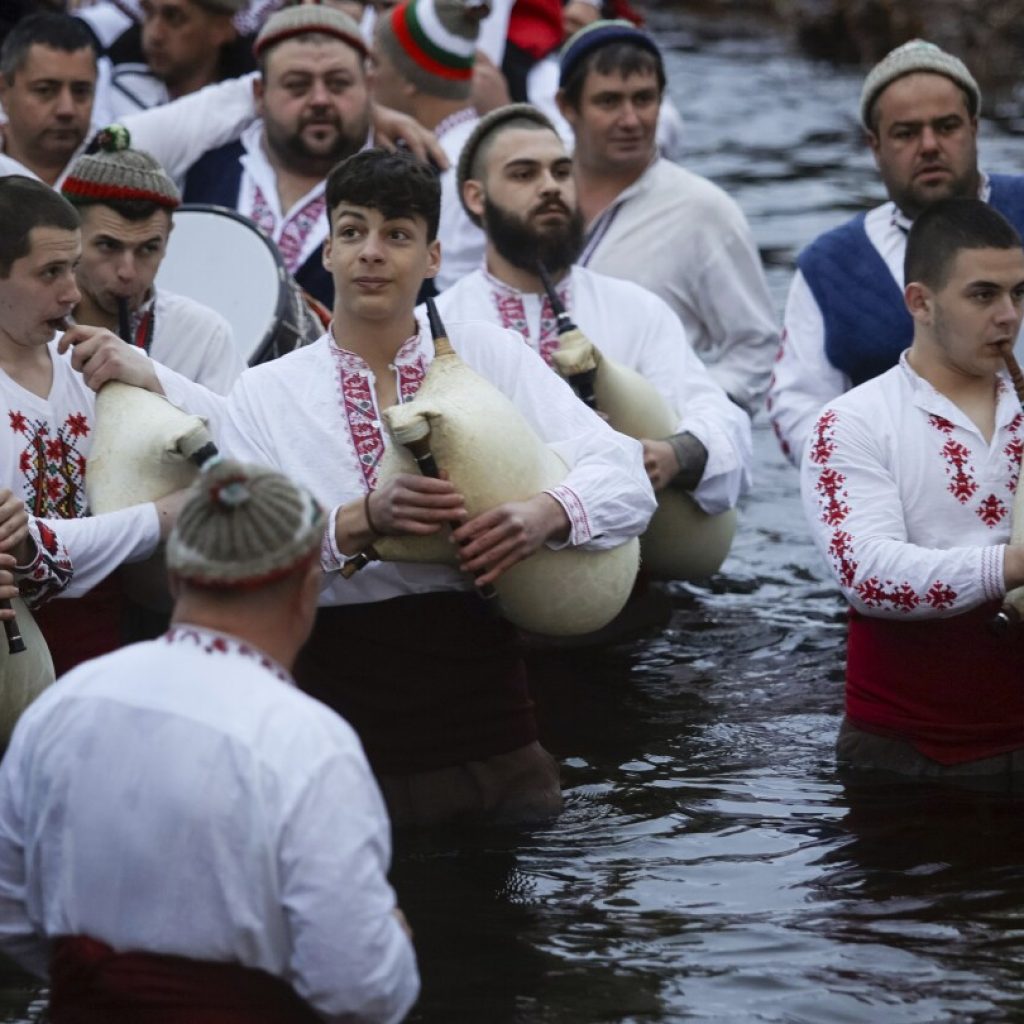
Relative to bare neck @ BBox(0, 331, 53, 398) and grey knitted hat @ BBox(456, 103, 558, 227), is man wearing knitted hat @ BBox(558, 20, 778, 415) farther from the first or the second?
bare neck @ BBox(0, 331, 53, 398)

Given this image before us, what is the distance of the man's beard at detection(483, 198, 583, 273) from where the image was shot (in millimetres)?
6590

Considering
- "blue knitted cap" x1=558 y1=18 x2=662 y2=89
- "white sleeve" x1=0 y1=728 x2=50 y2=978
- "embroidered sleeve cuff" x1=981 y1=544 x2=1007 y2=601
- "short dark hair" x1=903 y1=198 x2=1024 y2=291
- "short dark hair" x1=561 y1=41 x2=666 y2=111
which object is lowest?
"white sleeve" x1=0 y1=728 x2=50 y2=978

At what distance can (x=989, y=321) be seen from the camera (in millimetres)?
5414

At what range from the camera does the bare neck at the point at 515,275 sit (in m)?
6.64

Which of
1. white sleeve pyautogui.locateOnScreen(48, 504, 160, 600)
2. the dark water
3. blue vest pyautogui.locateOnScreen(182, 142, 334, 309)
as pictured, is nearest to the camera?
the dark water

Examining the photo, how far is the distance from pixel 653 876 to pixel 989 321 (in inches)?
60.5

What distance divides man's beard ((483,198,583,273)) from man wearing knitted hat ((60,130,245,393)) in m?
1.12

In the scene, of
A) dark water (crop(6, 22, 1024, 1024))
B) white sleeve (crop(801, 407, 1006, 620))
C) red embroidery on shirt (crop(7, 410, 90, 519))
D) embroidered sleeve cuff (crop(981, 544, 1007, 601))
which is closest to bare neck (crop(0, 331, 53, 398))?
red embroidery on shirt (crop(7, 410, 90, 519))

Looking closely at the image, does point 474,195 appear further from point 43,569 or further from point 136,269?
point 43,569

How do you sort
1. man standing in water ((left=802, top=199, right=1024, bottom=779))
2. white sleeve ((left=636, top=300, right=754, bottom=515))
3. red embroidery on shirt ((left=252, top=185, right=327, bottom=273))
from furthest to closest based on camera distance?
1. red embroidery on shirt ((left=252, top=185, right=327, bottom=273))
2. white sleeve ((left=636, top=300, right=754, bottom=515))
3. man standing in water ((left=802, top=199, right=1024, bottom=779))

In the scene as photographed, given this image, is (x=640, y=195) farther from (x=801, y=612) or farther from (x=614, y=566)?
(x=614, y=566)

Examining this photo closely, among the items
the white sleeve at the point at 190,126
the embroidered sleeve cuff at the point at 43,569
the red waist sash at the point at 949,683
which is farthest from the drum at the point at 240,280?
the red waist sash at the point at 949,683

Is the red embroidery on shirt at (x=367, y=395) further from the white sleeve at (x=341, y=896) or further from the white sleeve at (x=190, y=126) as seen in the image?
the white sleeve at (x=190, y=126)

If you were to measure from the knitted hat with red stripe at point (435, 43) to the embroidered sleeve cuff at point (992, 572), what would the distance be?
3884mm
